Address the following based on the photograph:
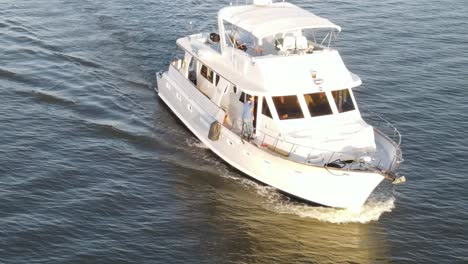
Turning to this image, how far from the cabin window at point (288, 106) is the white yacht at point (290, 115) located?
1.5 inches

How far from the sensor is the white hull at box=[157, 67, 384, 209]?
22.9 metres

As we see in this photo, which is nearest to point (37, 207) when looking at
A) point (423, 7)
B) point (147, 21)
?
point (147, 21)

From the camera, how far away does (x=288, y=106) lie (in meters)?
25.2

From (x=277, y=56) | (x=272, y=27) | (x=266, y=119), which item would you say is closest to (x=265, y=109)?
(x=266, y=119)

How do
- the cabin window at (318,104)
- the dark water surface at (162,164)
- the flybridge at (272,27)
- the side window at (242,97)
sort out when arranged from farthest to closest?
the side window at (242,97), the flybridge at (272,27), the cabin window at (318,104), the dark water surface at (162,164)

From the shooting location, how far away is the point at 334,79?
2584 cm

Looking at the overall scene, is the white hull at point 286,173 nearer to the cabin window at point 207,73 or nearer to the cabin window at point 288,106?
the cabin window at point 207,73

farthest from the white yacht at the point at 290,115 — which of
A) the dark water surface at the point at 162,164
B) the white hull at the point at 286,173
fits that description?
the dark water surface at the point at 162,164

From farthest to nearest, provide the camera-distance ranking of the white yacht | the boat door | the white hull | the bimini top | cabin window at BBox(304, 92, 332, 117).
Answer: the bimini top, cabin window at BBox(304, 92, 332, 117), the boat door, the white yacht, the white hull

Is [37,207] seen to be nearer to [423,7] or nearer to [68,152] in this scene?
[68,152]

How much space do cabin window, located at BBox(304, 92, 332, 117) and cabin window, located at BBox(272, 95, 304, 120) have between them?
44cm

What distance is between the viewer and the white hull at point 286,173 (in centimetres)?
2294

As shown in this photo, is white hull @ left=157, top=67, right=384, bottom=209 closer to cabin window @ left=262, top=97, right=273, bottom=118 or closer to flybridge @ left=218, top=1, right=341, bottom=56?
cabin window @ left=262, top=97, right=273, bottom=118

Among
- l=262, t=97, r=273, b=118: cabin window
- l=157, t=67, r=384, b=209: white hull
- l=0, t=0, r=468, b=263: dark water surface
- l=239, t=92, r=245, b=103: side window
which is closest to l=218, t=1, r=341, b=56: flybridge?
l=239, t=92, r=245, b=103: side window
